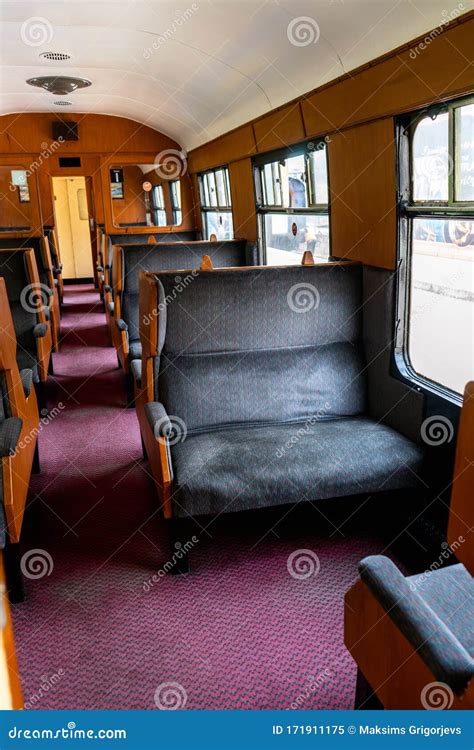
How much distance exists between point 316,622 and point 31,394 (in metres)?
2.00

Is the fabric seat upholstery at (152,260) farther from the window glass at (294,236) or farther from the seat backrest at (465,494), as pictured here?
the seat backrest at (465,494)

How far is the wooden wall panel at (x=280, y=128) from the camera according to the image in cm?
414

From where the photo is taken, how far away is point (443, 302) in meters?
2.81

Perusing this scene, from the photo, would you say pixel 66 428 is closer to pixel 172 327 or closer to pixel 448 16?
pixel 172 327

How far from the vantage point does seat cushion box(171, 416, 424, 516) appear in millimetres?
2662

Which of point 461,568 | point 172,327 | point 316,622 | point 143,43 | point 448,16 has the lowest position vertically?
point 316,622

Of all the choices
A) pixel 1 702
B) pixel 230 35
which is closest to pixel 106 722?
pixel 1 702

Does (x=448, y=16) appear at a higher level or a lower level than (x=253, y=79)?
lower

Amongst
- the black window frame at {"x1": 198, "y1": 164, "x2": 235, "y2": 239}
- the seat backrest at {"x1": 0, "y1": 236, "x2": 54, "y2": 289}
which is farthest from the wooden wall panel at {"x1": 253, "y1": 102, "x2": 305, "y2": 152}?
the seat backrest at {"x1": 0, "y1": 236, "x2": 54, "y2": 289}

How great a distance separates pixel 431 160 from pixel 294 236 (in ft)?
6.46

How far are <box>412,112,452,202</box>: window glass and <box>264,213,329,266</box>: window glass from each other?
1113 mm

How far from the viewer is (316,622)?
2479mm

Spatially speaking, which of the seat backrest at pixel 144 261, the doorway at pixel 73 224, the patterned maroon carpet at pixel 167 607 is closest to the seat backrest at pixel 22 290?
the seat backrest at pixel 144 261

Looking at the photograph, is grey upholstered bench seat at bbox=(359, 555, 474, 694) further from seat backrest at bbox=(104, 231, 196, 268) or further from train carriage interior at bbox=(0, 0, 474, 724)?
seat backrest at bbox=(104, 231, 196, 268)
